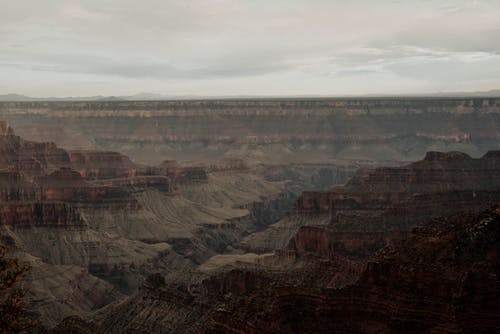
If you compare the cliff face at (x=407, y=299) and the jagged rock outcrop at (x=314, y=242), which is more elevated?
the cliff face at (x=407, y=299)

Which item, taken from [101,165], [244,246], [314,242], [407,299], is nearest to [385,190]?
[244,246]

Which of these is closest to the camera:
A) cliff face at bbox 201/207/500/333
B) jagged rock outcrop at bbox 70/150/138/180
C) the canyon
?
cliff face at bbox 201/207/500/333

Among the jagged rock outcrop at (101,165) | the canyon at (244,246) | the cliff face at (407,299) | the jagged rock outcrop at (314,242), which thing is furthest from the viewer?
the jagged rock outcrop at (101,165)

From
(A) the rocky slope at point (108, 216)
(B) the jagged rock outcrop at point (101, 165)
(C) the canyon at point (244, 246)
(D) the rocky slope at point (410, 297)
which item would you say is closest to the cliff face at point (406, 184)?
(C) the canyon at point (244, 246)

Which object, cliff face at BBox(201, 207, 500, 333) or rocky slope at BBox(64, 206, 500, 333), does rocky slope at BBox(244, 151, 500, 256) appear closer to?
rocky slope at BBox(64, 206, 500, 333)

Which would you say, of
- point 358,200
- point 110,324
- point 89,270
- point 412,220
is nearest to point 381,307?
point 110,324

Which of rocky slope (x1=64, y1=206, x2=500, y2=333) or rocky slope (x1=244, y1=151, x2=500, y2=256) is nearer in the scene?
rocky slope (x1=64, y1=206, x2=500, y2=333)

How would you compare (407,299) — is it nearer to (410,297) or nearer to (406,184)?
(410,297)

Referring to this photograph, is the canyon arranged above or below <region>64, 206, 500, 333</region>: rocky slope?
below

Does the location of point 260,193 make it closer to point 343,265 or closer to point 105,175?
point 105,175

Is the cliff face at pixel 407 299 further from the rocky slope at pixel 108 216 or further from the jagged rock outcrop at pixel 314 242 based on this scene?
the jagged rock outcrop at pixel 314 242

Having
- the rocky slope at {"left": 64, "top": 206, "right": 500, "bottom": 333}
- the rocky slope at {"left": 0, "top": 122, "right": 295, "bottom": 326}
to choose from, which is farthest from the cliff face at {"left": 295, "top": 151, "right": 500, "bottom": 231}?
the rocky slope at {"left": 64, "top": 206, "right": 500, "bottom": 333}
